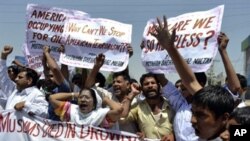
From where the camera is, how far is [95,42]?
19.9ft

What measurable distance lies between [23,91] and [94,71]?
0.99m

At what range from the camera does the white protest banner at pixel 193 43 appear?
4754 millimetres

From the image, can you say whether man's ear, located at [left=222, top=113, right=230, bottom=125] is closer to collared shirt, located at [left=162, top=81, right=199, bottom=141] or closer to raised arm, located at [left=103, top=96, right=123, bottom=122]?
collared shirt, located at [left=162, top=81, right=199, bottom=141]

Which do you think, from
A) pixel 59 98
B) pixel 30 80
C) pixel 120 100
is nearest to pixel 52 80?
pixel 30 80

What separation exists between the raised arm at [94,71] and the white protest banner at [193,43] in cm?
52

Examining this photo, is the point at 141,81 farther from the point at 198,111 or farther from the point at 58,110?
the point at 198,111

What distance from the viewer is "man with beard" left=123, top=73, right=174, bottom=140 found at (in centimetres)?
477

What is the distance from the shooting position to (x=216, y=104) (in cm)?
228

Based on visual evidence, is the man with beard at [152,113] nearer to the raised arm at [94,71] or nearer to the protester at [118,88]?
the protester at [118,88]

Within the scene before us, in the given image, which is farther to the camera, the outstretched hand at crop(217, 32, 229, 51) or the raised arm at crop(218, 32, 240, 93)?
the outstretched hand at crop(217, 32, 229, 51)

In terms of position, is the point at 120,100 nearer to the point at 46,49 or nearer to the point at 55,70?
the point at 55,70

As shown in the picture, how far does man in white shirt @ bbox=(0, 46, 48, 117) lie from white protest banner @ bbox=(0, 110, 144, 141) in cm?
11

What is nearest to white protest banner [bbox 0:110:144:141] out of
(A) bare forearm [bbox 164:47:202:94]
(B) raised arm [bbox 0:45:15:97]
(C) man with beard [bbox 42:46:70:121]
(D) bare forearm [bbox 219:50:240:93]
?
(C) man with beard [bbox 42:46:70:121]

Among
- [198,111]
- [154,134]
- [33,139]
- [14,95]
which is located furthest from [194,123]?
[14,95]
